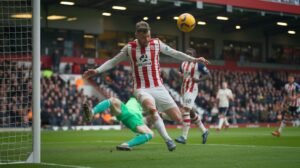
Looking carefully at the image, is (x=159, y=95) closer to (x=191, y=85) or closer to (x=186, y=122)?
(x=186, y=122)

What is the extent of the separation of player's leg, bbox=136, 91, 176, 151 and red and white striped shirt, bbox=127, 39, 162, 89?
0.95ft

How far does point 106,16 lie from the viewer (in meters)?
44.1

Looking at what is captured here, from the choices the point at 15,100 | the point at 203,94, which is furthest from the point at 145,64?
the point at 203,94

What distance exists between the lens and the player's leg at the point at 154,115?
414 inches

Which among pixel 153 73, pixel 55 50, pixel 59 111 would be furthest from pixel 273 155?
pixel 55 50

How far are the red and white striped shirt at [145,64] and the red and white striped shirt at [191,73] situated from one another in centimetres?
560

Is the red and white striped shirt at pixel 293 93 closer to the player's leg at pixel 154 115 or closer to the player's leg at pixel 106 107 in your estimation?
the player's leg at pixel 106 107

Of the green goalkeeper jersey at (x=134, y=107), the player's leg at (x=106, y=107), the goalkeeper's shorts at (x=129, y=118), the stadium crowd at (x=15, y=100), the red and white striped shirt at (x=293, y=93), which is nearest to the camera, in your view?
the player's leg at (x=106, y=107)

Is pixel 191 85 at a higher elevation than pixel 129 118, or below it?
higher

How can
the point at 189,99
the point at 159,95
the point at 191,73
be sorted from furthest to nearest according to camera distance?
the point at 191,73
the point at 189,99
the point at 159,95

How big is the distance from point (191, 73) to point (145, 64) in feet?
19.2

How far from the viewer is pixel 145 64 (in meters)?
11.0

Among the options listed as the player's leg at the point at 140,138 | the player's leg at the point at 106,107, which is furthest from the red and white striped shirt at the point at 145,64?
the player's leg at the point at 140,138

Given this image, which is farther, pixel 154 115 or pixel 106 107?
pixel 106 107
